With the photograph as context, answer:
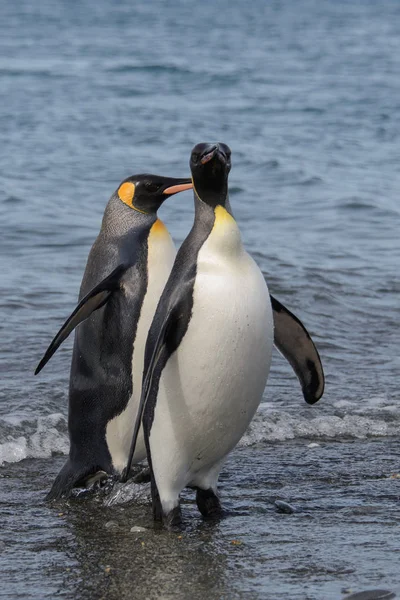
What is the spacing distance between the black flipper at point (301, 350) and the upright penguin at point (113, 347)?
52cm

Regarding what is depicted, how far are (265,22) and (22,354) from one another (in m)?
37.8

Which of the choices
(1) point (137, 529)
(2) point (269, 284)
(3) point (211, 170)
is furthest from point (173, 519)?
(2) point (269, 284)

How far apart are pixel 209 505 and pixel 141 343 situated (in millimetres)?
769

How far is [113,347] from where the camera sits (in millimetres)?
4609

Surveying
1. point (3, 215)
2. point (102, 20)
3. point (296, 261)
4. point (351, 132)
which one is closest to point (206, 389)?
point (296, 261)

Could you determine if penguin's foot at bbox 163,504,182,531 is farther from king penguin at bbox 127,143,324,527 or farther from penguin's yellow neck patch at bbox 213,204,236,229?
penguin's yellow neck patch at bbox 213,204,236,229

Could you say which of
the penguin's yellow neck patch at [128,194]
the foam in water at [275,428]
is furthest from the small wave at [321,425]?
the penguin's yellow neck patch at [128,194]

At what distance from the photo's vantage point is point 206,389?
3.97m

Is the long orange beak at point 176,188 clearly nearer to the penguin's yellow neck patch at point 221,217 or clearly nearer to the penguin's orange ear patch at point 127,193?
the penguin's orange ear patch at point 127,193

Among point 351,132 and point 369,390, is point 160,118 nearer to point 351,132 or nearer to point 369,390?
point 351,132

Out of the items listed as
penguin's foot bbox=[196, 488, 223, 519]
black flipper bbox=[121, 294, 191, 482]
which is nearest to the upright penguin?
penguin's foot bbox=[196, 488, 223, 519]

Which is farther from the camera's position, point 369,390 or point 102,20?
point 102,20

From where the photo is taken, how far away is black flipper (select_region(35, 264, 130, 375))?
430 centimetres

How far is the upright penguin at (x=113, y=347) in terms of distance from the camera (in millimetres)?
4574
